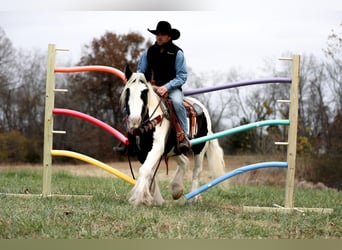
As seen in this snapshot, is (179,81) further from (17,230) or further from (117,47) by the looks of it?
(117,47)

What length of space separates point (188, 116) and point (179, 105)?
526 mm

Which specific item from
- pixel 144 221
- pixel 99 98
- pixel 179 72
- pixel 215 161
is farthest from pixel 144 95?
pixel 99 98

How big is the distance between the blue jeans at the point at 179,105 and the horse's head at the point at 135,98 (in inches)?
17.3

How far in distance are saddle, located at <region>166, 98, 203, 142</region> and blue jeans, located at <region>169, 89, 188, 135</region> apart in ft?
0.14

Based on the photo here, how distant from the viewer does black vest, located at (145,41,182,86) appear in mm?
7102

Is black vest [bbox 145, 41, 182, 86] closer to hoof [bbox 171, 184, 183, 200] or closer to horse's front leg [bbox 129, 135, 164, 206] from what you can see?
horse's front leg [bbox 129, 135, 164, 206]

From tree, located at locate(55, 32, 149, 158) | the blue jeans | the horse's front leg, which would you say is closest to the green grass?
the horse's front leg

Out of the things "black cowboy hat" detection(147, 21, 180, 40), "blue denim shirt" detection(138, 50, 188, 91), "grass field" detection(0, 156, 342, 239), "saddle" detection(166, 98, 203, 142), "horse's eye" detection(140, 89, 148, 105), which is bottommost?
"grass field" detection(0, 156, 342, 239)

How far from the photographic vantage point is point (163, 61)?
7.13m

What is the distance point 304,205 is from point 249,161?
22.9ft

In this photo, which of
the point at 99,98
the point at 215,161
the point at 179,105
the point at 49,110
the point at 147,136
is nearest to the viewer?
the point at 147,136

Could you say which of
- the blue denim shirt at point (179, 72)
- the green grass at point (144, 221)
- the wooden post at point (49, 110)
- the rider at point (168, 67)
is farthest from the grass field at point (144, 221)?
the blue denim shirt at point (179, 72)

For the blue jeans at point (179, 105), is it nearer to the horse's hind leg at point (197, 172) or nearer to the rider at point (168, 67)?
the rider at point (168, 67)

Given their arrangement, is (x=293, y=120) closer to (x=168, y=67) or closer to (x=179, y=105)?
(x=179, y=105)
